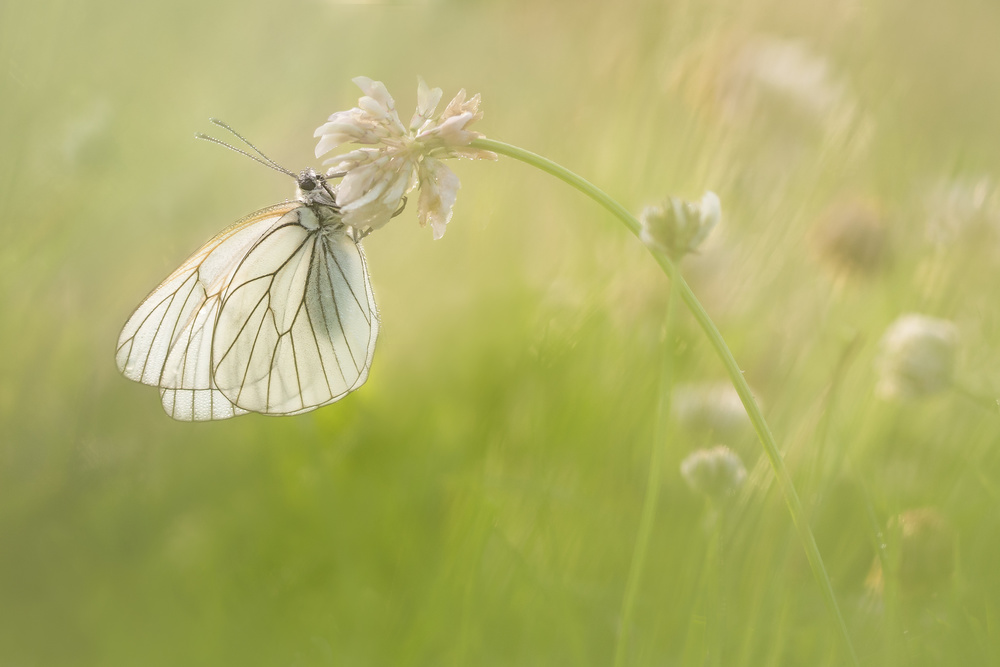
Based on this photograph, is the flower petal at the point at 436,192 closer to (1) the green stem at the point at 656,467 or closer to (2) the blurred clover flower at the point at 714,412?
(1) the green stem at the point at 656,467

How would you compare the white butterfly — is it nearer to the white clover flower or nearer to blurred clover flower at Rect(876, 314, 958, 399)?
the white clover flower

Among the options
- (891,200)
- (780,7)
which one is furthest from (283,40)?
(891,200)

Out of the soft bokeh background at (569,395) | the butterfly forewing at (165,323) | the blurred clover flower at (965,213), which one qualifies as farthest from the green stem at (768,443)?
the butterfly forewing at (165,323)

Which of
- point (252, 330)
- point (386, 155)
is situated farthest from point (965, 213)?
point (252, 330)

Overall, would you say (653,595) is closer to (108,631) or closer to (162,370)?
(108,631)

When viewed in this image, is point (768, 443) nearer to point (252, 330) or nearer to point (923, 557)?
point (923, 557)
